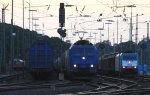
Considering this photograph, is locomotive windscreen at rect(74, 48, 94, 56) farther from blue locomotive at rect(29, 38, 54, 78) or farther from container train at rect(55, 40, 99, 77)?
blue locomotive at rect(29, 38, 54, 78)

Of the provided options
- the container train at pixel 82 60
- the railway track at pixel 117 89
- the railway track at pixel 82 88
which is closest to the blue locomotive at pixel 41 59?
the container train at pixel 82 60

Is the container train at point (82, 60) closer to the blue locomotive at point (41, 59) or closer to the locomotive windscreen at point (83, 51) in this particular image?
the locomotive windscreen at point (83, 51)

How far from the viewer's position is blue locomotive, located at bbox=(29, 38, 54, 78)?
151 feet

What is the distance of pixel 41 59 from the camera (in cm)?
4603

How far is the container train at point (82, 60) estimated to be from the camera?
138 feet

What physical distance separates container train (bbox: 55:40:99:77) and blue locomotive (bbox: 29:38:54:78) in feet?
9.40

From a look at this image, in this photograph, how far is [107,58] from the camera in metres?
67.1

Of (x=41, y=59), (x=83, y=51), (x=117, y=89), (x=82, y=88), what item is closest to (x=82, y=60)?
(x=83, y=51)

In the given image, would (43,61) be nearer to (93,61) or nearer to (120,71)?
(93,61)

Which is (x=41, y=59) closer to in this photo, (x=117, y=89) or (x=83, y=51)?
(x=83, y=51)

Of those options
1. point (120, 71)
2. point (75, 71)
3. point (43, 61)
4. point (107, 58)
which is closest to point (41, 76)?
point (43, 61)

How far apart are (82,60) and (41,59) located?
498 centimetres

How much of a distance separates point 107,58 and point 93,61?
24596 millimetres

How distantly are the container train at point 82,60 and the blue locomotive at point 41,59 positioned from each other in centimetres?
286
